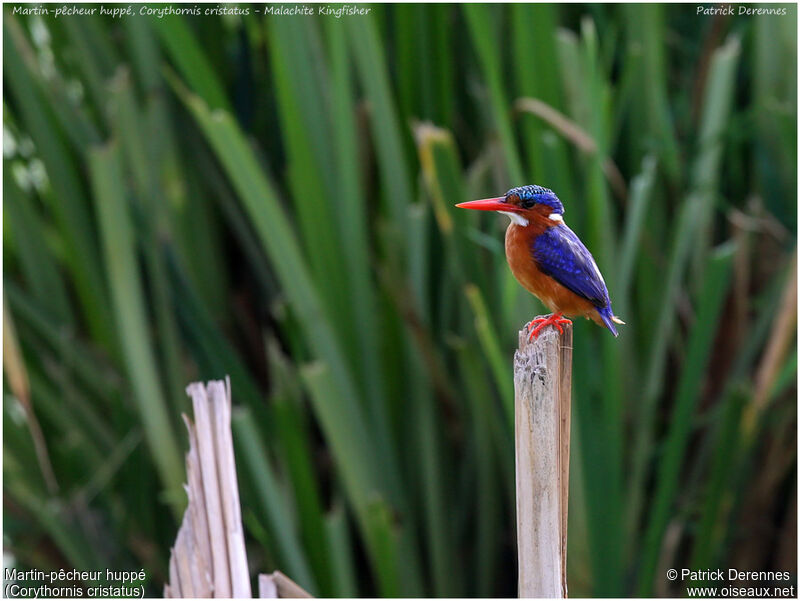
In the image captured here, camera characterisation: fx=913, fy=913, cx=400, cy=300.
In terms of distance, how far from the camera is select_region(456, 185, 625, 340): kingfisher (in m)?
1.04

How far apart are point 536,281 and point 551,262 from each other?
0.03 metres

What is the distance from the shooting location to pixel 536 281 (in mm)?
1074

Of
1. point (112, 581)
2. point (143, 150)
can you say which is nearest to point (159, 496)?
point (112, 581)

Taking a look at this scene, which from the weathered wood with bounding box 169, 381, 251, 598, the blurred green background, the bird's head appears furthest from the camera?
the blurred green background

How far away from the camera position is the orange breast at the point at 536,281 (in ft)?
3.47

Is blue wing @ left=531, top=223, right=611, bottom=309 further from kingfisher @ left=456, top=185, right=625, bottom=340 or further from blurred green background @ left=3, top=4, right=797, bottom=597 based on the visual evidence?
blurred green background @ left=3, top=4, right=797, bottom=597

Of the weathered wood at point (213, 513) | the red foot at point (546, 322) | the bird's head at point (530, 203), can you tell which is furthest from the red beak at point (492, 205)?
the weathered wood at point (213, 513)

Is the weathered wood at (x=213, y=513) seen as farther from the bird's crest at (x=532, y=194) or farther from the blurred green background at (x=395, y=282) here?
the blurred green background at (x=395, y=282)

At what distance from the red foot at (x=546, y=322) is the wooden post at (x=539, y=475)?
0.15m

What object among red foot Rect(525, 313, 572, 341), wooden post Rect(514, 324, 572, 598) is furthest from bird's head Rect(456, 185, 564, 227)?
wooden post Rect(514, 324, 572, 598)

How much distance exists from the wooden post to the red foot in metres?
0.15

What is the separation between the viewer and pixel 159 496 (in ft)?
6.31

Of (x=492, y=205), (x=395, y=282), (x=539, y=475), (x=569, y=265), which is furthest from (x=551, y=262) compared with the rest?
(x=395, y=282)

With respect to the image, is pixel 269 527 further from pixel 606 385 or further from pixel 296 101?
pixel 296 101
